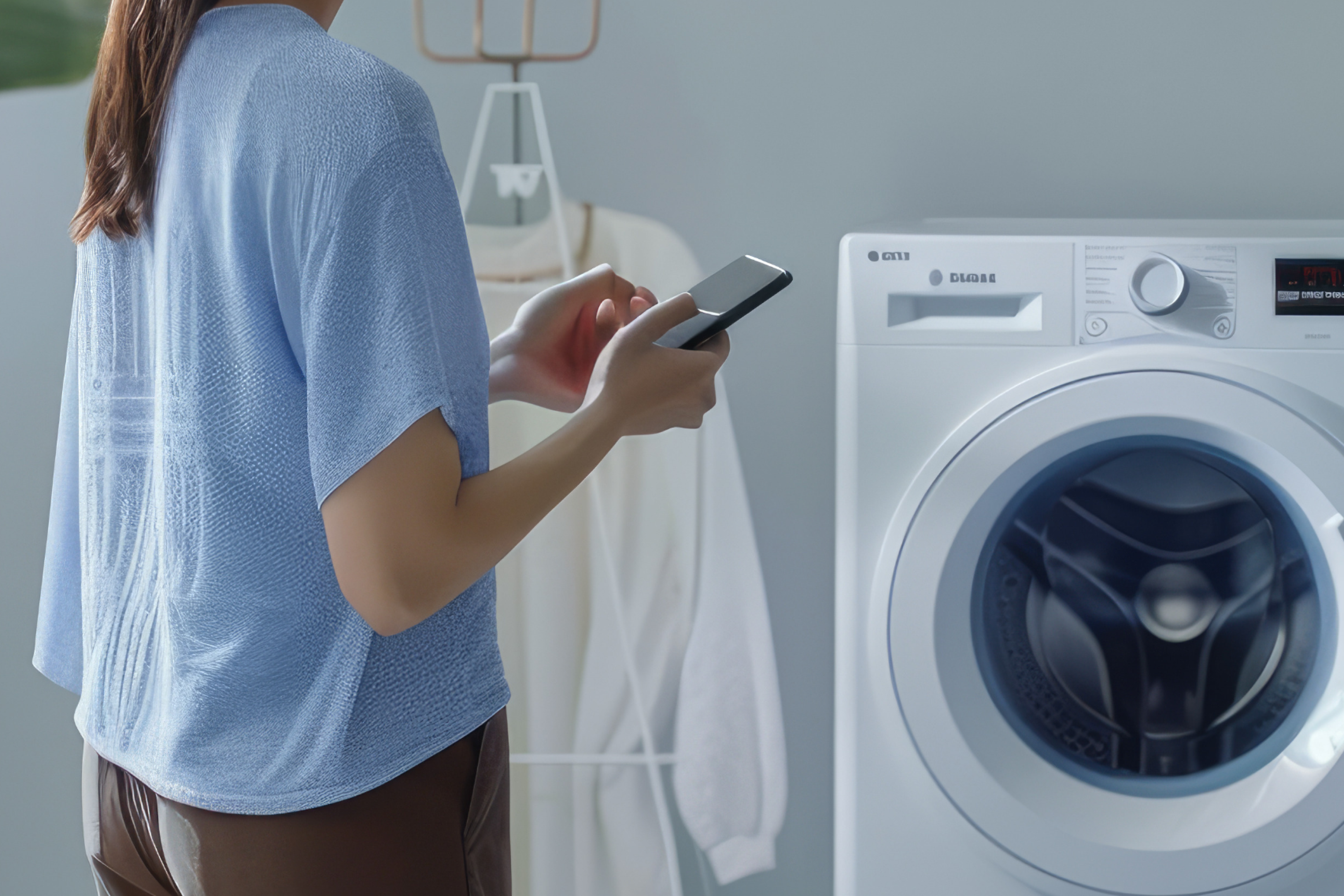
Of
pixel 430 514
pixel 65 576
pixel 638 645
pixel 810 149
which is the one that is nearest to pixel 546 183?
pixel 810 149

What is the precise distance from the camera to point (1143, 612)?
0.99 metres

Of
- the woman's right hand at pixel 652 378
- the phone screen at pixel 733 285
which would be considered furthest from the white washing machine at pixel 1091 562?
the woman's right hand at pixel 652 378

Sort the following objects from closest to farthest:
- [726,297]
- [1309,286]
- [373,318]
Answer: [373,318] → [726,297] → [1309,286]

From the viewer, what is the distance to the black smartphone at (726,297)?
0.71 m

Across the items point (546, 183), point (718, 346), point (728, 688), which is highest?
point (546, 183)

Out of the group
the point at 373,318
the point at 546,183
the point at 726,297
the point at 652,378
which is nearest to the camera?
the point at 373,318

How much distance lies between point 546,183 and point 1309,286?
0.88 m

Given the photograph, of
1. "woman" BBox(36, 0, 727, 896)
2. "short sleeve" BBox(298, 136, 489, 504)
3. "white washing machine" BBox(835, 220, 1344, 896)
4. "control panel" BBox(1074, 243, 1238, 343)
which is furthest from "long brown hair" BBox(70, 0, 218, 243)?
"control panel" BBox(1074, 243, 1238, 343)

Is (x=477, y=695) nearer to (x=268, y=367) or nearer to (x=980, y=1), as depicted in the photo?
(x=268, y=367)

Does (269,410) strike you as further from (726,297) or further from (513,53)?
(513,53)

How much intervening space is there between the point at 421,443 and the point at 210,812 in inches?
9.2

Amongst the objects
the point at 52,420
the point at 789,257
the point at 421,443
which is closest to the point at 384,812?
the point at 421,443

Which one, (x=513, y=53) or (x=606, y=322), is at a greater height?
(x=513, y=53)

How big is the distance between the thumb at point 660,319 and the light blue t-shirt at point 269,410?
135 mm
